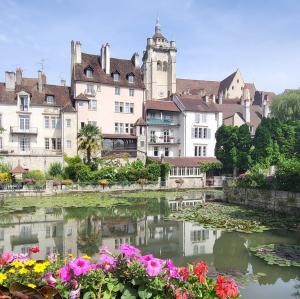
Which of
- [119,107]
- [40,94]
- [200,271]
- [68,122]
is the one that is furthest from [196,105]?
[200,271]

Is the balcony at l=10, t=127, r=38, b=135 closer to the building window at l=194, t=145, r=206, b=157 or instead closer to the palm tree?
the palm tree

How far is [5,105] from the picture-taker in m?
47.5

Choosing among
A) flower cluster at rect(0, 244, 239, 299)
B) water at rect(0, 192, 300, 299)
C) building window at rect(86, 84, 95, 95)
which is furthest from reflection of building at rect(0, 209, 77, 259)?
building window at rect(86, 84, 95, 95)

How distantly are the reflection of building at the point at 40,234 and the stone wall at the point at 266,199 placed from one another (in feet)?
51.0

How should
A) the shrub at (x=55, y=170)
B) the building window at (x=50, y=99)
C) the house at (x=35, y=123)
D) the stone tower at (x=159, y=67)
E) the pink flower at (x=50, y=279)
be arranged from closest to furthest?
the pink flower at (x=50, y=279), the shrub at (x=55, y=170), the house at (x=35, y=123), the building window at (x=50, y=99), the stone tower at (x=159, y=67)

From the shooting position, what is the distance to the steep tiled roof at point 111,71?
5250 centimetres

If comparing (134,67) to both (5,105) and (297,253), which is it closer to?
(5,105)

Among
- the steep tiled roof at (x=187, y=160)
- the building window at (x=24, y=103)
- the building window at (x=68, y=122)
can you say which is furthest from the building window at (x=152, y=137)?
the building window at (x=24, y=103)

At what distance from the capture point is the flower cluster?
17.0ft

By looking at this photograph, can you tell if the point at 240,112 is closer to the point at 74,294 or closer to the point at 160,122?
the point at 160,122

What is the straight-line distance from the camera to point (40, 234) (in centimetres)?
2073

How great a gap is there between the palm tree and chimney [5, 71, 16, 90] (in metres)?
12.3

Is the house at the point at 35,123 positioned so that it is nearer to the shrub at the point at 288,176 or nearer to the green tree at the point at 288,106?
the shrub at the point at 288,176

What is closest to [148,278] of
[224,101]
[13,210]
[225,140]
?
[13,210]
